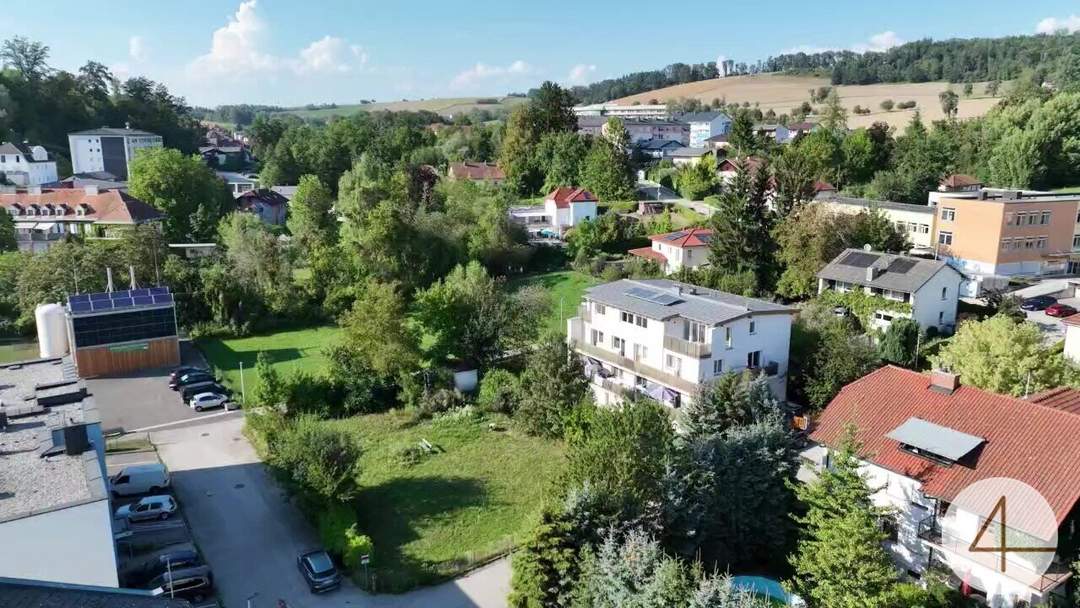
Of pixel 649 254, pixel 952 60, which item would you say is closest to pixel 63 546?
pixel 649 254

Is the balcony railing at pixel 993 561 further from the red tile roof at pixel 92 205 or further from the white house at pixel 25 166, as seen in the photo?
the white house at pixel 25 166

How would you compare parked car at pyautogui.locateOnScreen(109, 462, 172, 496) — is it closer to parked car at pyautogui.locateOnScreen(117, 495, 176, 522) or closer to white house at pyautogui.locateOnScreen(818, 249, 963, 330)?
parked car at pyautogui.locateOnScreen(117, 495, 176, 522)

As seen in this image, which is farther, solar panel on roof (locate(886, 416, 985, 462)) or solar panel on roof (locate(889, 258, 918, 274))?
solar panel on roof (locate(889, 258, 918, 274))

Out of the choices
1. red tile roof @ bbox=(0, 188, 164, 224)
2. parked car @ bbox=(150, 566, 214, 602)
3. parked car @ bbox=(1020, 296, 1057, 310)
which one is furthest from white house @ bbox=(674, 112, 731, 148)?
parked car @ bbox=(150, 566, 214, 602)

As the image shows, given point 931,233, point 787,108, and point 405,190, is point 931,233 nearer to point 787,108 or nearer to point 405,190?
point 405,190

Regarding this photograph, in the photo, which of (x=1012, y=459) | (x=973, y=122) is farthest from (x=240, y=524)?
(x=973, y=122)

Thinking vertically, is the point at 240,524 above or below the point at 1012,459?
below

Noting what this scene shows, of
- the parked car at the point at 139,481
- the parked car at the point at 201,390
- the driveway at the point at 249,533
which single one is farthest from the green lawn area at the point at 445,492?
the parked car at the point at 201,390

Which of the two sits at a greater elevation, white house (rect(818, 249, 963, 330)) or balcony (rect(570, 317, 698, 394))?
white house (rect(818, 249, 963, 330))
